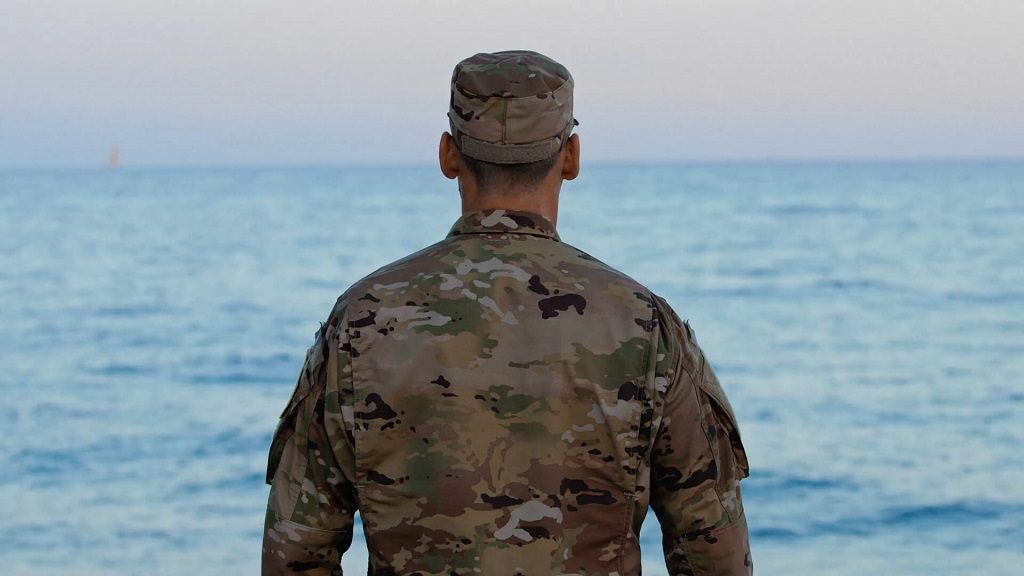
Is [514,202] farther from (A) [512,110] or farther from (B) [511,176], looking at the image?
(A) [512,110]

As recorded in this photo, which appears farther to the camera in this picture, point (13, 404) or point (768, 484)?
point (13, 404)

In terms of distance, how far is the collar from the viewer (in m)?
2.14

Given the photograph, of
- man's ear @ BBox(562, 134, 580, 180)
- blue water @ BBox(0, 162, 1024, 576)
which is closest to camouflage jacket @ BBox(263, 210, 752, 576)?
man's ear @ BBox(562, 134, 580, 180)

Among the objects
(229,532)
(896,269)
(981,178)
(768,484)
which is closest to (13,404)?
(229,532)

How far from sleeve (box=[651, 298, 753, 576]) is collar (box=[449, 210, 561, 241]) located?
0.75ft

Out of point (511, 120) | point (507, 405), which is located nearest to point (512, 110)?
point (511, 120)

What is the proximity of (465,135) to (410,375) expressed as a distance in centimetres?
41

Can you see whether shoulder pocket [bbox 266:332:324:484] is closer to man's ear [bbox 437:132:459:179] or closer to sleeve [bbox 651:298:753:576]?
man's ear [bbox 437:132:459:179]

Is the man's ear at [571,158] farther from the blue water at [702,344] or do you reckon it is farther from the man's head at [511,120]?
the blue water at [702,344]

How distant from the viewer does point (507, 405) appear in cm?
207

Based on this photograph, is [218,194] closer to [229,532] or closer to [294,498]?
[229,532]

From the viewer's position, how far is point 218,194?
75562 millimetres

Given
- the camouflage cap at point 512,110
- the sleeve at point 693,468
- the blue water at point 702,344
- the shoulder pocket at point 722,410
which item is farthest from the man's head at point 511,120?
the blue water at point 702,344

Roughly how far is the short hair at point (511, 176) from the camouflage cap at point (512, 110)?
0.01 m
